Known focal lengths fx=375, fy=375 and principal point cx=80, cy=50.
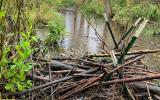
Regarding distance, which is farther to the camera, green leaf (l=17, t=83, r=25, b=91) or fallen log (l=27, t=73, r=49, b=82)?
fallen log (l=27, t=73, r=49, b=82)

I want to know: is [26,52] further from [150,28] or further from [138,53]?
[150,28]

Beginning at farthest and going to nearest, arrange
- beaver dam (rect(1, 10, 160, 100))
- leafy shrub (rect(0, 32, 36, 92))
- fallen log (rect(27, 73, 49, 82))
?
fallen log (rect(27, 73, 49, 82)) → beaver dam (rect(1, 10, 160, 100)) → leafy shrub (rect(0, 32, 36, 92))

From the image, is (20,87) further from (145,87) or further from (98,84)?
(145,87)

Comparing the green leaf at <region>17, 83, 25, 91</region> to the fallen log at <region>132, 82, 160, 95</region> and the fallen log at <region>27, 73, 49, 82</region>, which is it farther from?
the fallen log at <region>132, 82, 160, 95</region>

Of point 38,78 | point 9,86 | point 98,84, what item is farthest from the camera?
point 38,78

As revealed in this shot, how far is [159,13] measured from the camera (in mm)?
20734

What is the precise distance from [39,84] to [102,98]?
66cm

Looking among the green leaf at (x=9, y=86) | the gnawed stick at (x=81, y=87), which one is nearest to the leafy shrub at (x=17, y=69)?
the green leaf at (x=9, y=86)

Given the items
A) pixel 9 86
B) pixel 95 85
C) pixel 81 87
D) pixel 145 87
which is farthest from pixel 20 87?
pixel 145 87

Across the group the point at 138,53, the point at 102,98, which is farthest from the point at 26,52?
the point at 138,53

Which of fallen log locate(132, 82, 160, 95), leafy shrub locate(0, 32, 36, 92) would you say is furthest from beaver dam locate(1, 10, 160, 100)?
leafy shrub locate(0, 32, 36, 92)

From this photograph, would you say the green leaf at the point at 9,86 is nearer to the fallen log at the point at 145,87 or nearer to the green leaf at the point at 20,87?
the green leaf at the point at 20,87

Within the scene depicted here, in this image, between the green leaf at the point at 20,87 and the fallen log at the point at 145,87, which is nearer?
the green leaf at the point at 20,87

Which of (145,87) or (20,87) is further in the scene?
(145,87)
